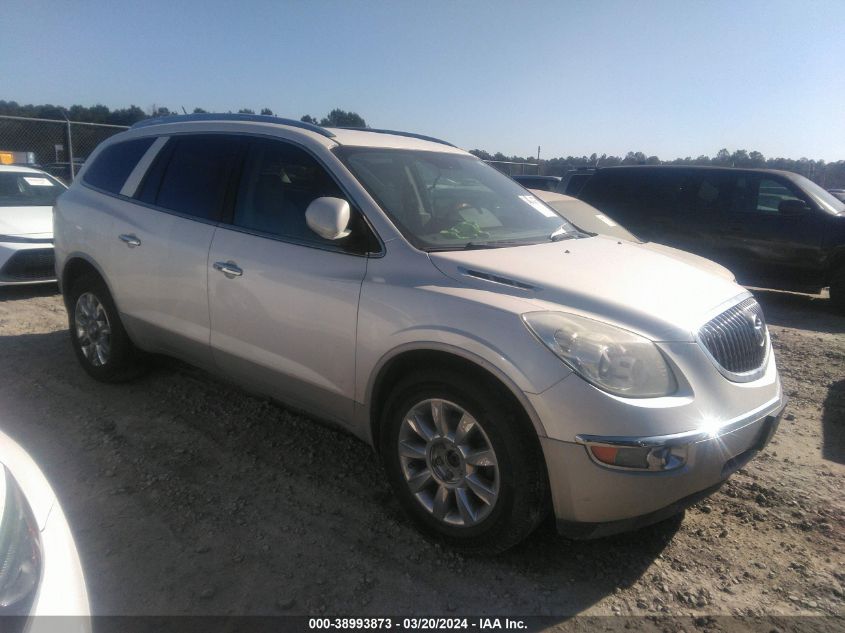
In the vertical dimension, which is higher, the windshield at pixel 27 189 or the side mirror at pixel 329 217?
the side mirror at pixel 329 217

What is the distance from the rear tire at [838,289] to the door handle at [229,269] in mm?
8081

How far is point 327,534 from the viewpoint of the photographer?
303 cm

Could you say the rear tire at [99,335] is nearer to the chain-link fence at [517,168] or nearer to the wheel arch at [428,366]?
the wheel arch at [428,366]

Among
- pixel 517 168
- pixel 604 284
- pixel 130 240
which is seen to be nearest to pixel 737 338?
pixel 604 284

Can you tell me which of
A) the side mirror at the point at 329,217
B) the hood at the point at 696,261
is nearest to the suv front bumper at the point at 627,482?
the side mirror at the point at 329,217

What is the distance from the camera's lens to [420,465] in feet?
9.72

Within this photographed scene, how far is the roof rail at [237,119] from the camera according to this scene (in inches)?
145

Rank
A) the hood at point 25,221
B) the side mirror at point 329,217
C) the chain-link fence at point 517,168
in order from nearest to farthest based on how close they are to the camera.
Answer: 1. the side mirror at point 329,217
2. the hood at point 25,221
3. the chain-link fence at point 517,168

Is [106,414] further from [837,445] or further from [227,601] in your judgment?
[837,445]

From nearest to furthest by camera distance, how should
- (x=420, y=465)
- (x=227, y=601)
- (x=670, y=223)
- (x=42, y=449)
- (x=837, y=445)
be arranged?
(x=227, y=601), (x=420, y=465), (x=42, y=449), (x=837, y=445), (x=670, y=223)

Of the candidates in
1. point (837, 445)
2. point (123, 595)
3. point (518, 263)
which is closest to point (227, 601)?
point (123, 595)

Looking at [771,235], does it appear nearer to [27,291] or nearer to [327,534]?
[327,534]

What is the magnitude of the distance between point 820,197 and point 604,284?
25.9 feet

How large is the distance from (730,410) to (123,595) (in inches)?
101
